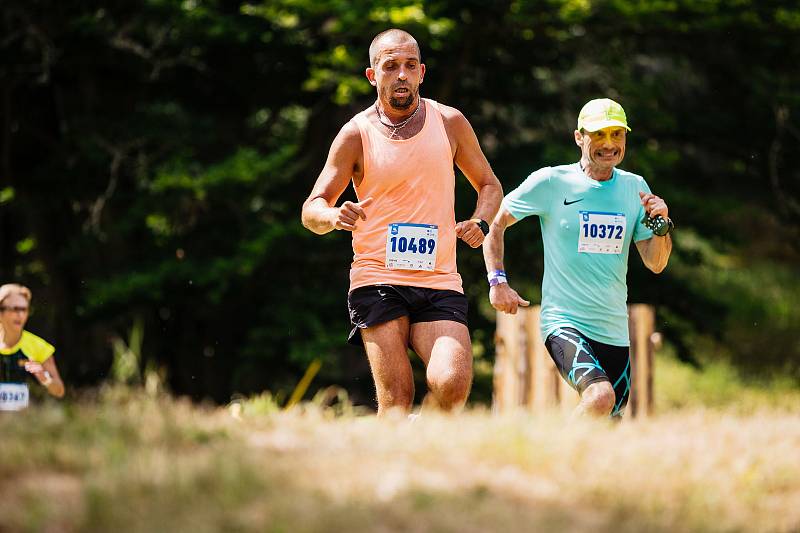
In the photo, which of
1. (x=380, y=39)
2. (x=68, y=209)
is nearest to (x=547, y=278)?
(x=380, y=39)

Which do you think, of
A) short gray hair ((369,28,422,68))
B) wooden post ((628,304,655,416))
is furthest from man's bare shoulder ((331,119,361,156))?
wooden post ((628,304,655,416))

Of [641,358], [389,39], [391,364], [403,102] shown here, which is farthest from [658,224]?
[641,358]

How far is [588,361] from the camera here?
6.23 meters

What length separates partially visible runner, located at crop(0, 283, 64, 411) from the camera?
8.17 meters

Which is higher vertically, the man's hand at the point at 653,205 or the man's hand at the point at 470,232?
the man's hand at the point at 653,205

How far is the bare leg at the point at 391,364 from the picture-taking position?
20.4 ft

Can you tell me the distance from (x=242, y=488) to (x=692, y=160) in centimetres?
1515

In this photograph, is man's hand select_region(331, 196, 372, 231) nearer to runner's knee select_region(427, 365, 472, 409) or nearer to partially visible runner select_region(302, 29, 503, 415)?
partially visible runner select_region(302, 29, 503, 415)

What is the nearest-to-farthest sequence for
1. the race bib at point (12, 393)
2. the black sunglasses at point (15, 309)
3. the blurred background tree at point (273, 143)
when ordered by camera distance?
the race bib at point (12, 393)
the black sunglasses at point (15, 309)
the blurred background tree at point (273, 143)

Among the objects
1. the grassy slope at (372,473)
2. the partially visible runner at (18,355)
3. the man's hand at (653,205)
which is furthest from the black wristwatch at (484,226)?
the partially visible runner at (18,355)

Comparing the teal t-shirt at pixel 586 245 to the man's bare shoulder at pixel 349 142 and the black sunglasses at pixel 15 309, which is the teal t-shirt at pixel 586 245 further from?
the black sunglasses at pixel 15 309

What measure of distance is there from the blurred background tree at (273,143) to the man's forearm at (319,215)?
7.37 m

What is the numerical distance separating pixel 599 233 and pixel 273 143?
10.4 metres

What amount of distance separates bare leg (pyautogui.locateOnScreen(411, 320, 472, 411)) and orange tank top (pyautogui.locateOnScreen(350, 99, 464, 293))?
9.6 inches
